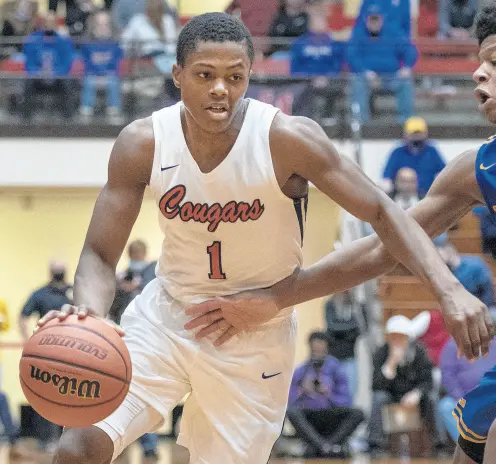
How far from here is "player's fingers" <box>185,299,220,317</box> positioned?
4.39 meters

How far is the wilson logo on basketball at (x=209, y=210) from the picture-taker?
170 inches

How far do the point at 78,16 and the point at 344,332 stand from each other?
602 cm

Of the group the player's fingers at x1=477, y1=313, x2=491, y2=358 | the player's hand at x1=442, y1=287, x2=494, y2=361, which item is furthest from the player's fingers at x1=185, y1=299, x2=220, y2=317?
the player's fingers at x1=477, y1=313, x2=491, y2=358

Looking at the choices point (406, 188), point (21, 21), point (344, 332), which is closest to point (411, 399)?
point (344, 332)

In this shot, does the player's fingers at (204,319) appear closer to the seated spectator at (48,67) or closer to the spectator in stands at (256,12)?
the seated spectator at (48,67)

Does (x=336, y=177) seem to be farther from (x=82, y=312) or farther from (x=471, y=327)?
(x=82, y=312)

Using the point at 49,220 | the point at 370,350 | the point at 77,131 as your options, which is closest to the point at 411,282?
the point at 370,350

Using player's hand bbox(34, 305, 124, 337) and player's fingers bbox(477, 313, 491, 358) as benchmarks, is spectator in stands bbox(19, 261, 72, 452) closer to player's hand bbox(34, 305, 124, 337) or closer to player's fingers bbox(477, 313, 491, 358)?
player's hand bbox(34, 305, 124, 337)

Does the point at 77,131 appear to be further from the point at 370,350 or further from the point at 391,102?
the point at 370,350

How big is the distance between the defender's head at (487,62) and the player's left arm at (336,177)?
49cm

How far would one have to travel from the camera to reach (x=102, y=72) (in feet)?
41.8

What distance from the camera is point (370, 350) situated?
10648mm

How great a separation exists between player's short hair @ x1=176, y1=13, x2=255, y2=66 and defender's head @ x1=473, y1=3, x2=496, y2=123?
84 centimetres

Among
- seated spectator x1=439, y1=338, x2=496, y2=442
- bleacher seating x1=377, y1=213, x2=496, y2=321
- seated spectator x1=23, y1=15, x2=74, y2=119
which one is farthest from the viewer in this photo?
seated spectator x1=23, y1=15, x2=74, y2=119
